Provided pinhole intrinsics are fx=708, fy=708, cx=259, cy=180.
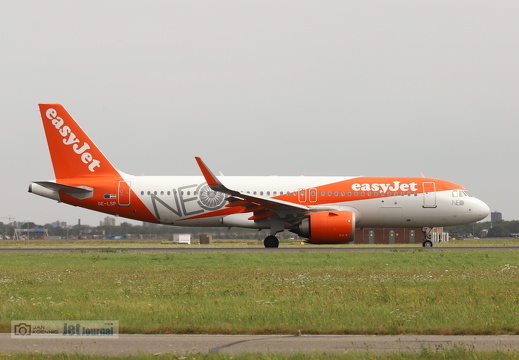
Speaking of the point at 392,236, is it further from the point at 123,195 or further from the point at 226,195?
the point at 123,195

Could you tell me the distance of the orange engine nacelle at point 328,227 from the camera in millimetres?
34844

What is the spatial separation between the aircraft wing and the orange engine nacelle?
38.8 inches

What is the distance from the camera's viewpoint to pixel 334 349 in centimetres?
959

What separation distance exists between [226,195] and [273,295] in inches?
848

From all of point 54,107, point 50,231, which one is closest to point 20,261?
point 54,107

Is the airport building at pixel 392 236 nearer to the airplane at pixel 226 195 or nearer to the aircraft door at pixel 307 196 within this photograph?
the airplane at pixel 226 195

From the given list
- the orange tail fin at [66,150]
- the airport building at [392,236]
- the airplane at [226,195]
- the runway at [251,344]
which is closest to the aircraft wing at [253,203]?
the airplane at [226,195]

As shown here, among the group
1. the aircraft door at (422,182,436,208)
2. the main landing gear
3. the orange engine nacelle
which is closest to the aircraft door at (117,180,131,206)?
the orange engine nacelle

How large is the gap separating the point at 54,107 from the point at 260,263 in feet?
58.5

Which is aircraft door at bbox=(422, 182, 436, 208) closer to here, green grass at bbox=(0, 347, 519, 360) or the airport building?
the airport building

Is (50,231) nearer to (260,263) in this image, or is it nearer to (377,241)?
(377,241)

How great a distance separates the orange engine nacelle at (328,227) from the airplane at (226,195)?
0.88 m

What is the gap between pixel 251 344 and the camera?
1008cm

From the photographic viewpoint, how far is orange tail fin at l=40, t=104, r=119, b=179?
3791 cm
